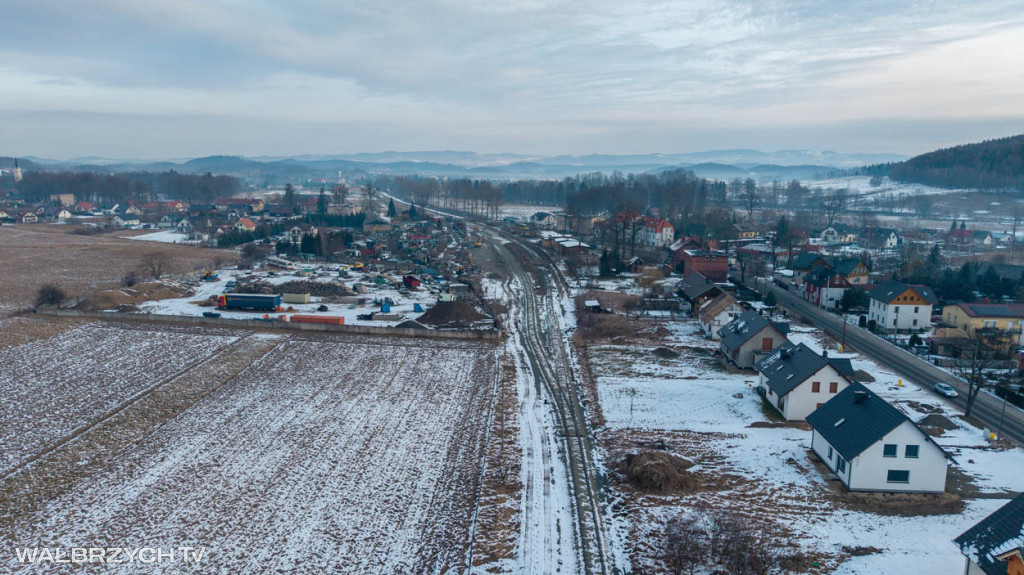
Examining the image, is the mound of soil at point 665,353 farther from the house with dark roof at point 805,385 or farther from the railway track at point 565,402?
the house with dark roof at point 805,385

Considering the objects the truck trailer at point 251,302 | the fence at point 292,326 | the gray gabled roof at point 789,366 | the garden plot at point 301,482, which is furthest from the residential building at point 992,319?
the truck trailer at point 251,302

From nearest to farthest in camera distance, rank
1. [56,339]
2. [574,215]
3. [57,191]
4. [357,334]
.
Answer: [56,339]
[357,334]
[574,215]
[57,191]

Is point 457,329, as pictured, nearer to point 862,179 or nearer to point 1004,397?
point 1004,397

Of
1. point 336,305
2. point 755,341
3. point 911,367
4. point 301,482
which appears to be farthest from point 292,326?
point 911,367

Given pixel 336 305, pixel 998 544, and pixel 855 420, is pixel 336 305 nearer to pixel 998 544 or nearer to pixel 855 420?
pixel 855 420

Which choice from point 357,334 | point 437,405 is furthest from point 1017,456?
point 357,334
